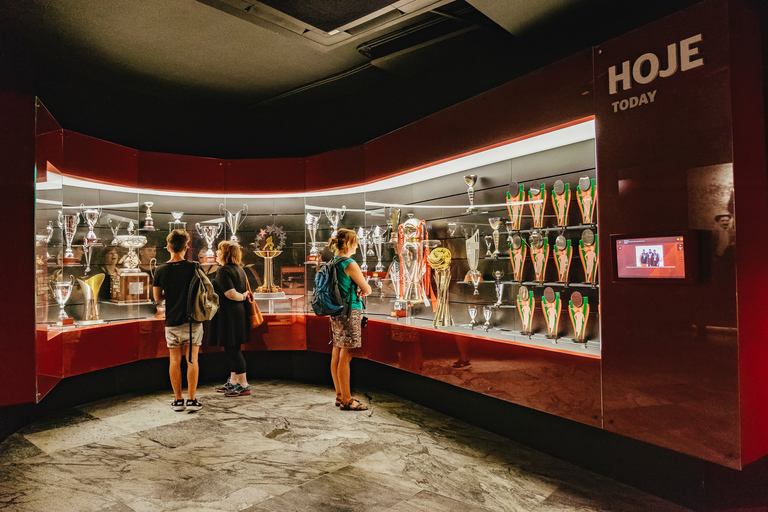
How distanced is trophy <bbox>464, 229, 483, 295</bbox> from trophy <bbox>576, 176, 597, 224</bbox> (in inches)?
37.7

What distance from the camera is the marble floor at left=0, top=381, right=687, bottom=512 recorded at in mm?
2758

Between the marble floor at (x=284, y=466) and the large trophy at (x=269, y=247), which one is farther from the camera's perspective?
the large trophy at (x=269, y=247)

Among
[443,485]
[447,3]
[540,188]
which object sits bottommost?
[443,485]

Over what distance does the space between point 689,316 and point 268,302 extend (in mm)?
4436

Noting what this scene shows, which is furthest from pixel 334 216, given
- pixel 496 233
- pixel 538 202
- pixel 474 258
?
pixel 538 202

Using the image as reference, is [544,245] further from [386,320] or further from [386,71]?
[386,71]

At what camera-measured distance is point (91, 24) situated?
414 cm

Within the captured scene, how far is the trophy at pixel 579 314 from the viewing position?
3246 mm

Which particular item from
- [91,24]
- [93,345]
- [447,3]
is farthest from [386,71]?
[93,345]

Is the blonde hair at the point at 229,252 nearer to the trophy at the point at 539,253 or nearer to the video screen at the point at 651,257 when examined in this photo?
the trophy at the point at 539,253

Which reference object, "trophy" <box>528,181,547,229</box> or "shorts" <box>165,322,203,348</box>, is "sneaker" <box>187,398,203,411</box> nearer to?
"shorts" <box>165,322,203,348</box>

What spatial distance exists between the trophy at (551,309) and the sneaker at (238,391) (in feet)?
10.7

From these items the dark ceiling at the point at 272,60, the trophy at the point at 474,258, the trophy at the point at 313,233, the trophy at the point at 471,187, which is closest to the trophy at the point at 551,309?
the trophy at the point at 474,258

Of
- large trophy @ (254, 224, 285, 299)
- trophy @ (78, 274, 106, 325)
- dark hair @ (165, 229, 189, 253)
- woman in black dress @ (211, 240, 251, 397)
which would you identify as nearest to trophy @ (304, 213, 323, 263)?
large trophy @ (254, 224, 285, 299)
